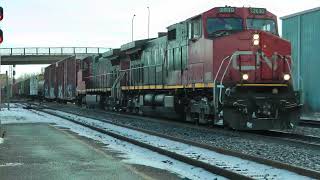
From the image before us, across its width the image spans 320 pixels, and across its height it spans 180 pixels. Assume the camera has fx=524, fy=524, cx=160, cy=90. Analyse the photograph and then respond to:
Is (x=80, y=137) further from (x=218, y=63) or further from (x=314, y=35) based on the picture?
(x=314, y=35)

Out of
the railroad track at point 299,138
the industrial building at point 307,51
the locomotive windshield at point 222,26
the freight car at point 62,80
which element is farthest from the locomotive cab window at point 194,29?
the freight car at point 62,80

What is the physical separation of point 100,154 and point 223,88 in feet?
19.7

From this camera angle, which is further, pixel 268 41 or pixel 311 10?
pixel 311 10

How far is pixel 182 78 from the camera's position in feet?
68.0

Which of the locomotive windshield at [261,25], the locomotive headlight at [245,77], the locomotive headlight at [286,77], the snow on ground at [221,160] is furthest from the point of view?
the locomotive windshield at [261,25]

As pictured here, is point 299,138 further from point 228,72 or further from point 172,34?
point 172,34

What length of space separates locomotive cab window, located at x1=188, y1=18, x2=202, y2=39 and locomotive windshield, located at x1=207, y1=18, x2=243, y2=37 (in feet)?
1.64

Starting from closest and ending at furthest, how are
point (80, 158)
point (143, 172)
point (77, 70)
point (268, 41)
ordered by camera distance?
1. point (143, 172)
2. point (80, 158)
3. point (268, 41)
4. point (77, 70)

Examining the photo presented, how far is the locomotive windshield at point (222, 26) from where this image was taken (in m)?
18.2

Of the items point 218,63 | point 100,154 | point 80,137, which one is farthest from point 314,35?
point 100,154

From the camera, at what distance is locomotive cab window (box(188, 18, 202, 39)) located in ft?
→ 61.2

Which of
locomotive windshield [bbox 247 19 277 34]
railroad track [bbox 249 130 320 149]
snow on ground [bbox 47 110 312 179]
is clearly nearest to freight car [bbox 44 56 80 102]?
locomotive windshield [bbox 247 19 277 34]

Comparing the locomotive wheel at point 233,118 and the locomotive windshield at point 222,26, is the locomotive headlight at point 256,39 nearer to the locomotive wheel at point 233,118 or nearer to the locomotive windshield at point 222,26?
the locomotive windshield at point 222,26

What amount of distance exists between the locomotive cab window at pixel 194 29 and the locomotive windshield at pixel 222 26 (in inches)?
19.7
